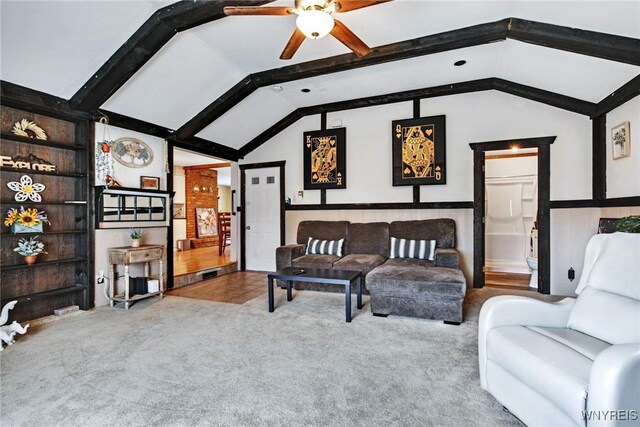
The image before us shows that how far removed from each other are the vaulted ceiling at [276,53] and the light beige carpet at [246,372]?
2678 mm

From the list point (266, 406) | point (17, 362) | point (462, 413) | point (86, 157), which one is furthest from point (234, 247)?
point (462, 413)

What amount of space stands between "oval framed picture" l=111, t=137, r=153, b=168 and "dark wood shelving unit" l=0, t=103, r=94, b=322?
0.33m

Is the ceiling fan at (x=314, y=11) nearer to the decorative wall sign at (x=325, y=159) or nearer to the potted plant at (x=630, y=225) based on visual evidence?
the potted plant at (x=630, y=225)

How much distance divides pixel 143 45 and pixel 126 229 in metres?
2.32

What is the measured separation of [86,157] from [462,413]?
4.48 metres

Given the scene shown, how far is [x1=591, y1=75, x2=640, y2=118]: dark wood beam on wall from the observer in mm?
2992

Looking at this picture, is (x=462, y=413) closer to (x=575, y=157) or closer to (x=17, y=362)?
(x=17, y=362)

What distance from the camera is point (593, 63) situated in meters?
3.09

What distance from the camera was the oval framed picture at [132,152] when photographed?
3961 millimetres

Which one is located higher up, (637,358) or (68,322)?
(637,358)

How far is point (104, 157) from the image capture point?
3.81 metres

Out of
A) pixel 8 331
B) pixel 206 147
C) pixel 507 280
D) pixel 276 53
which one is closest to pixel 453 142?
pixel 507 280

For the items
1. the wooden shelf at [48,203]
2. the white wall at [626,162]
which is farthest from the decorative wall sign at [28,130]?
the white wall at [626,162]

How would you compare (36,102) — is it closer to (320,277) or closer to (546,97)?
(320,277)
